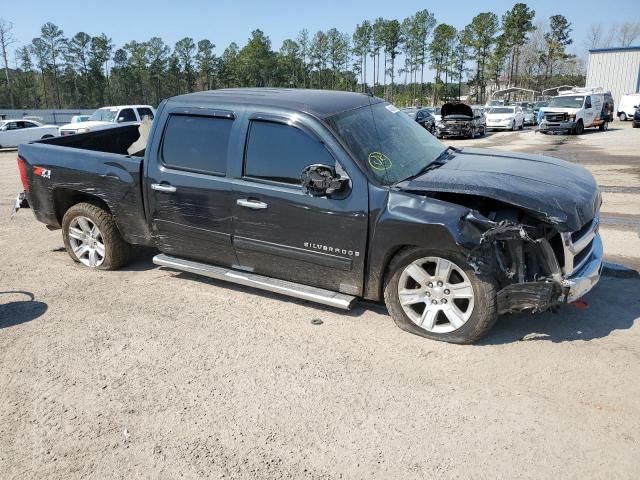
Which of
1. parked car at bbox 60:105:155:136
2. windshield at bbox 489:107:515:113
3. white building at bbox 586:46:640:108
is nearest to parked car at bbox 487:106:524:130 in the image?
windshield at bbox 489:107:515:113

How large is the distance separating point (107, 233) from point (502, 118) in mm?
29915

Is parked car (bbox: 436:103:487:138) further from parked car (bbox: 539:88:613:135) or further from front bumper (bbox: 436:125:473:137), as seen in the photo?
parked car (bbox: 539:88:613:135)

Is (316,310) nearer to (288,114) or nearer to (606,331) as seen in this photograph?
(288,114)

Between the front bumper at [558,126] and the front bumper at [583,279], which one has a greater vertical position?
the front bumper at [583,279]

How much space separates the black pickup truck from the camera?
3582 millimetres

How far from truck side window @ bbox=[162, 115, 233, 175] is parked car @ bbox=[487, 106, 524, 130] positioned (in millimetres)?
29697

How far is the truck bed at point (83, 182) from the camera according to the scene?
5059 millimetres

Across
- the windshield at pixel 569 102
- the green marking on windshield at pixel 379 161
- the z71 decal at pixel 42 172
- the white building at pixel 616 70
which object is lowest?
the windshield at pixel 569 102

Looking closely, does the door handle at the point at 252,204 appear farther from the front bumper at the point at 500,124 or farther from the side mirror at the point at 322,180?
the front bumper at the point at 500,124

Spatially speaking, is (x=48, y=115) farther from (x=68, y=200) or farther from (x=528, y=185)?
(x=528, y=185)

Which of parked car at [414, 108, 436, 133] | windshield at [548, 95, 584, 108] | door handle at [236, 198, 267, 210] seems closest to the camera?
door handle at [236, 198, 267, 210]

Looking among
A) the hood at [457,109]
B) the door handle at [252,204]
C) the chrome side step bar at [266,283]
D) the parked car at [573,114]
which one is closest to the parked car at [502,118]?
the parked car at [573,114]

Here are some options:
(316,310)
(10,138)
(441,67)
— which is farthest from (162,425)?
(441,67)

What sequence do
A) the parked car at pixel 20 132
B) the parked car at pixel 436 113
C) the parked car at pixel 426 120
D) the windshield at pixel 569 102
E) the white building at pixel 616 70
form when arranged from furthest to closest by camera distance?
the white building at pixel 616 70, the parked car at pixel 436 113, the parked car at pixel 426 120, the windshield at pixel 569 102, the parked car at pixel 20 132
